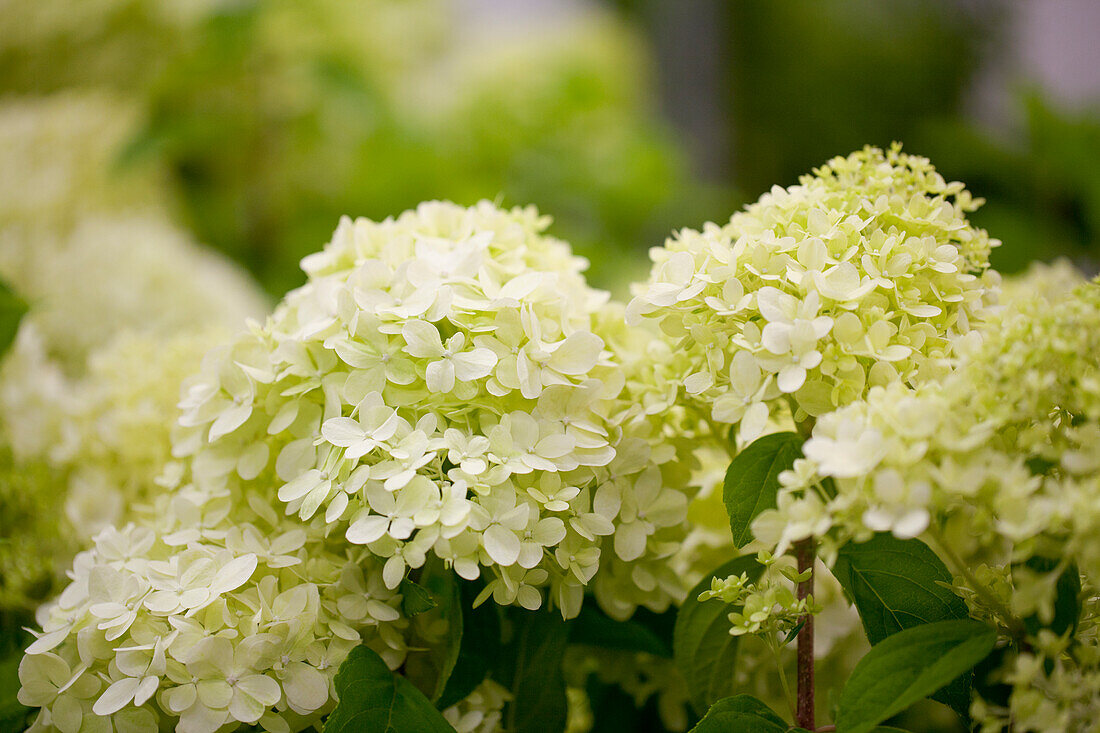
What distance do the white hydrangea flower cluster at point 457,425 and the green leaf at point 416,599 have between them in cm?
2

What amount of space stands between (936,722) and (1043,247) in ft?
3.10

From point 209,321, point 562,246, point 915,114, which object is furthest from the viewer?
point 915,114

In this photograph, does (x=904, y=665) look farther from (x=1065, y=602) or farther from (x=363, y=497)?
(x=363, y=497)

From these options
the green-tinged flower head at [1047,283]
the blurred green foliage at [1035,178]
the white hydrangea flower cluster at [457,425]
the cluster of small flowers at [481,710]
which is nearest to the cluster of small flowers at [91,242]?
the white hydrangea flower cluster at [457,425]

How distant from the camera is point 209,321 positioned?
0.88m

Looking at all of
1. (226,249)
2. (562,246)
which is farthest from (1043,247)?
(226,249)

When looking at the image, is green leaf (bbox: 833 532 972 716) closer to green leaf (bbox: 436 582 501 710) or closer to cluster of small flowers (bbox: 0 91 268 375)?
green leaf (bbox: 436 582 501 710)

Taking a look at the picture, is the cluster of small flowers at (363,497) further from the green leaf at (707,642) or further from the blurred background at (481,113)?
the blurred background at (481,113)

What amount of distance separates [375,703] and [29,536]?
38 centimetres

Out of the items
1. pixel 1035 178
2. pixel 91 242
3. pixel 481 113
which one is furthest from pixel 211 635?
pixel 1035 178

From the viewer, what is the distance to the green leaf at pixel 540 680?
45 centimetres

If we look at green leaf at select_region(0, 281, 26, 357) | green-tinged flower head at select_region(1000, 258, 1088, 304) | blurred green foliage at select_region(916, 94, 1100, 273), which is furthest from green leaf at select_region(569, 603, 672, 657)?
blurred green foliage at select_region(916, 94, 1100, 273)

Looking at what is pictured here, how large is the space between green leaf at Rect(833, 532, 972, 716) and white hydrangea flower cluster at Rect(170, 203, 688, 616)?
97 millimetres

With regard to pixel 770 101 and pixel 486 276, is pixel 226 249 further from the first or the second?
pixel 770 101
